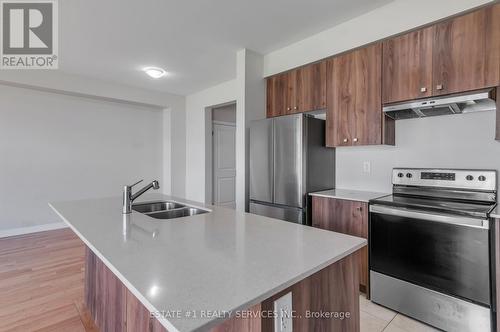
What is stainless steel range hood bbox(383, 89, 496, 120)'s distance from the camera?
1.89 m

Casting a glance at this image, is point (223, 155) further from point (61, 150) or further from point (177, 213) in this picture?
point (177, 213)

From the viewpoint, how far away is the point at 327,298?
3.59 ft

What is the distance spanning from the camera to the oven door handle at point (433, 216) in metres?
1.68

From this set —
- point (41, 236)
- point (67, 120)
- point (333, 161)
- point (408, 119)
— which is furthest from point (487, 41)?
point (41, 236)

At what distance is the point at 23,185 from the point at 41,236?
844 millimetres

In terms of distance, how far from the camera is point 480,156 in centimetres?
210

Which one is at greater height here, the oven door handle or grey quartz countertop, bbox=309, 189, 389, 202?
grey quartz countertop, bbox=309, 189, 389, 202

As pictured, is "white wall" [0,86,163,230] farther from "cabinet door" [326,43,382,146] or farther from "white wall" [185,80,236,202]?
"cabinet door" [326,43,382,146]

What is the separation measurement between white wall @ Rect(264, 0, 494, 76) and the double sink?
2.04 metres

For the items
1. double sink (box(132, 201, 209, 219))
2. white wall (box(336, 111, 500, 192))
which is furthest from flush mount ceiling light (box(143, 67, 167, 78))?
white wall (box(336, 111, 500, 192))

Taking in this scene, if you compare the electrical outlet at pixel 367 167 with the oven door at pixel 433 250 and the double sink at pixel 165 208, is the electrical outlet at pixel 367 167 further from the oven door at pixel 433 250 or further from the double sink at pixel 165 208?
the double sink at pixel 165 208

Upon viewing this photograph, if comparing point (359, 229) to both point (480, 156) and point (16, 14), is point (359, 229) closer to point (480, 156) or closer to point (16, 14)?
point (480, 156)

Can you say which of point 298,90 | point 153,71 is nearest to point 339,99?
point 298,90

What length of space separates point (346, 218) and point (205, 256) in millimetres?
1735
